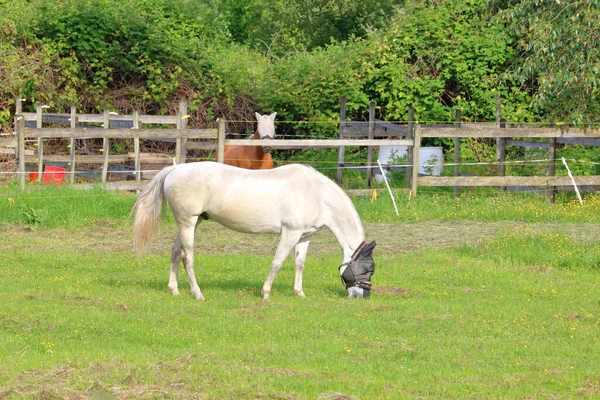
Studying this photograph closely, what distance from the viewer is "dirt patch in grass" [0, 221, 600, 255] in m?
14.2

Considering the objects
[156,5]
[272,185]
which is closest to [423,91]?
[156,5]

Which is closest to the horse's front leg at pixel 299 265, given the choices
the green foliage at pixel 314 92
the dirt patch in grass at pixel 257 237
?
the dirt patch in grass at pixel 257 237

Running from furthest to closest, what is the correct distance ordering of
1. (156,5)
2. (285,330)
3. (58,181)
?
(156,5) → (58,181) → (285,330)

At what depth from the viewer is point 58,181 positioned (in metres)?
19.7

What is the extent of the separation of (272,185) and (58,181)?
32.0 feet

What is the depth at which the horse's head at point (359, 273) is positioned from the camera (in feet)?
35.7

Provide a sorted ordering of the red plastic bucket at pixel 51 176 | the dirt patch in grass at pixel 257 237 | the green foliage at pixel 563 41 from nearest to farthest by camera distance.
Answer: the dirt patch in grass at pixel 257 237 < the green foliage at pixel 563 41 < the red plastic bucket at pixel 51 176

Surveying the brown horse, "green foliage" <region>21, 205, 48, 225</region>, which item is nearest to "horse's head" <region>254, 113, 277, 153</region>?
the brown horse

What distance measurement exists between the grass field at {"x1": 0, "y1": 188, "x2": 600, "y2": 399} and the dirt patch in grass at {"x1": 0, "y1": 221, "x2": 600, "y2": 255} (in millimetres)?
47

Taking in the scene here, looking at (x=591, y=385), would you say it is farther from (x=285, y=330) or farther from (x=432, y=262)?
(x=432, y=262)

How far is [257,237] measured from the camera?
51.3 feet

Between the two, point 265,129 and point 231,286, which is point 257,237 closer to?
point 265,129

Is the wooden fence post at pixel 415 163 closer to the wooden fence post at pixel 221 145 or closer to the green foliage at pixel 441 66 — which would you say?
the wooden fence post at pixel 221 145

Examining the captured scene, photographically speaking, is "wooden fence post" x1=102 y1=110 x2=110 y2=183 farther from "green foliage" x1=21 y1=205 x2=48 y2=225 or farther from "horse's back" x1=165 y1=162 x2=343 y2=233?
"horse's back" x1=165 y1=162 x2=343 y2=233
